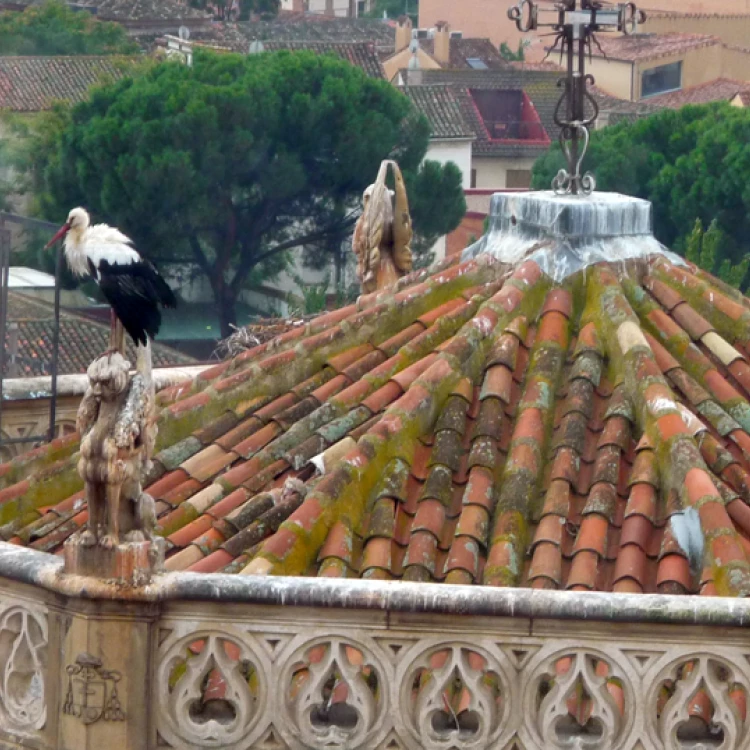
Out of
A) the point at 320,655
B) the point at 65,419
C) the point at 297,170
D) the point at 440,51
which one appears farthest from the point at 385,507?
the point at 440,51

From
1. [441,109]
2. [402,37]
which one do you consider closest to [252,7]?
[402,37]

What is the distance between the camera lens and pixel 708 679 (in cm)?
676

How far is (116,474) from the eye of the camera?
7.00m

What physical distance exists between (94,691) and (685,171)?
51510 millimetres

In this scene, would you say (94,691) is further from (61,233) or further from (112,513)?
(61,233)

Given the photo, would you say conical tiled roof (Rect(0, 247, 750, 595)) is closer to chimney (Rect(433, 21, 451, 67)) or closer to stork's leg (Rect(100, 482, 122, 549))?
stork's leg (Rect(100, 482, 122, 549))

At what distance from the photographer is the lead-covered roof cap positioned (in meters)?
7.61

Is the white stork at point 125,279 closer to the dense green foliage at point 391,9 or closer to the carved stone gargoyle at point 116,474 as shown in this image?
the carved stone gargoyle at point 116,474

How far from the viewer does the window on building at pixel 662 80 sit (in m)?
80.6

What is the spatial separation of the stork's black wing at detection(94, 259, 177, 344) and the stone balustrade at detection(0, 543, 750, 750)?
3.05ft

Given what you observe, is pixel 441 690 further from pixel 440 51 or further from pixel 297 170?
pixel 440 51

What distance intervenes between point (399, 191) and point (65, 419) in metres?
2.30

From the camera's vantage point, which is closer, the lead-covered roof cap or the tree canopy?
the lead-covered roof cap

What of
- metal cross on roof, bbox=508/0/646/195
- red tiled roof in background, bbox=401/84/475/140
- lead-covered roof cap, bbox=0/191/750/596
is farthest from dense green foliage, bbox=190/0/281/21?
lead-covered roof cap, bbox=0/191/750/596
